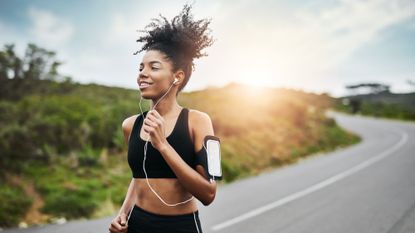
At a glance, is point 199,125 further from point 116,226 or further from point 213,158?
point 116,226

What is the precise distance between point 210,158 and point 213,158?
0.05 ft

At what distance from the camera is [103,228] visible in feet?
19.9

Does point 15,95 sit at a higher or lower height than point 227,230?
higher

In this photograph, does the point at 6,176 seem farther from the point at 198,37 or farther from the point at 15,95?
the point at 198,37

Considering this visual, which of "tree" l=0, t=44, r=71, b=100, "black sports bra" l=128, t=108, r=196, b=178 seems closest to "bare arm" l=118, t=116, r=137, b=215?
"black sports bra" l=128, t=108, r=196, b=178

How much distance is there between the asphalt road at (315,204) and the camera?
19.6ft

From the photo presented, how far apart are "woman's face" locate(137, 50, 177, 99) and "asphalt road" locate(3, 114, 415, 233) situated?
178 inches

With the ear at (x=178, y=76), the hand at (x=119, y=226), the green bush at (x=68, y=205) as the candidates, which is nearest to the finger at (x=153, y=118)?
the ear at (x=178, y=76)

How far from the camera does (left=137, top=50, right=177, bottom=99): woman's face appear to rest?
1797mm

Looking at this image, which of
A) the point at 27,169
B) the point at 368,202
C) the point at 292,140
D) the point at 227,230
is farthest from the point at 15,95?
the point at 292,140

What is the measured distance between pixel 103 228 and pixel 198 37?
16.1 ft

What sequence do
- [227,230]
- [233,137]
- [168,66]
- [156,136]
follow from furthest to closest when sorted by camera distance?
1. [233,137]
2. [227,230]
3. [168,66]
4. [156,136]

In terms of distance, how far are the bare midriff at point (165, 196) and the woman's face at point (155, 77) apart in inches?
15.9

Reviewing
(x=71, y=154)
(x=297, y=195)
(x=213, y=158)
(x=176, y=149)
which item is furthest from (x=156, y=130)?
(x=71, y=154)
